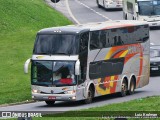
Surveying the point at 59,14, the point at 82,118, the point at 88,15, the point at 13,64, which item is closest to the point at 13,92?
the point at 13,64

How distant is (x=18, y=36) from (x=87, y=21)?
43.7 ft

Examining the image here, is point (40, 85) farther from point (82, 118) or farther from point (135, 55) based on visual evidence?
point (82, 118)

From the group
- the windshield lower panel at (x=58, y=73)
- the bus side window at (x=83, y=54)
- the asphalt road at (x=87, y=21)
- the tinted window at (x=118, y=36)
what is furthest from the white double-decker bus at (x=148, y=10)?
the windshield lower panel at (x=58, y=73)

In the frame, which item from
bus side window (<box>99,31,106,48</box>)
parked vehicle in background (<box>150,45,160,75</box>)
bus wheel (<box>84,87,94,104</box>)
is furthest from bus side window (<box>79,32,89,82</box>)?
parked vehicle in background (<box>150,45,160,75</box>)

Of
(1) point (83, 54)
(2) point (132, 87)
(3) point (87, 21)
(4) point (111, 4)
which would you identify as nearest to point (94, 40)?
(1) point (83, 54)

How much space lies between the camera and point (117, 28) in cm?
4106

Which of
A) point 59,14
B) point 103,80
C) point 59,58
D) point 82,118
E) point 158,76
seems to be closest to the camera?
point 82,118

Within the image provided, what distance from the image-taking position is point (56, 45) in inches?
1458

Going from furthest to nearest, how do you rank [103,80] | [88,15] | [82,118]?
[88,15]
[103,80]
[82,118]

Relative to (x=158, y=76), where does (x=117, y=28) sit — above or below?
above

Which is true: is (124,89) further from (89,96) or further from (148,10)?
(148,10)

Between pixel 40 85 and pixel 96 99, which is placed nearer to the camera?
pixel 40 85

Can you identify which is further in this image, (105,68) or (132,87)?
(132,87)

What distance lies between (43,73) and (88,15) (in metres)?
47.2
